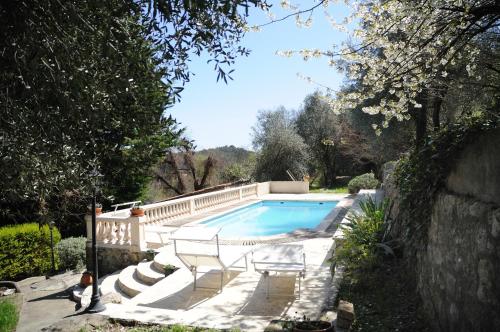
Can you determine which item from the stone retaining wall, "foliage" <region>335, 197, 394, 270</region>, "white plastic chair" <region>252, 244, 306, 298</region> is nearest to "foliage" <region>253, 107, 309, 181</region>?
the stone retaining wall

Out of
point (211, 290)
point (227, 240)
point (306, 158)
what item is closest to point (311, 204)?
point (306, 158)

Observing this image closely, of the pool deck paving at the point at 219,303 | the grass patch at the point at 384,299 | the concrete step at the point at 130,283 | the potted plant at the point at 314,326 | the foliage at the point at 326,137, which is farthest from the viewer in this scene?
the foliage at the point at 326,137

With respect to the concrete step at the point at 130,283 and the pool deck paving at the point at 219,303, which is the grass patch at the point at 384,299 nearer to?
the pool deck paving at the point at 219,303

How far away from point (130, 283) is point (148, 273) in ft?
1.42

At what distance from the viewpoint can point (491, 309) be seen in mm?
3164

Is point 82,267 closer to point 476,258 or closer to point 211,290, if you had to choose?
point 211,290

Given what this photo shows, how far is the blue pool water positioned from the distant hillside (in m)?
9.28

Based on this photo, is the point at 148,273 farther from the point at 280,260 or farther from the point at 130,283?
the point at 280,260

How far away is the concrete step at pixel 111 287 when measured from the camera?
29.6ft

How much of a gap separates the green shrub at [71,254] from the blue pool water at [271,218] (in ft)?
15.0

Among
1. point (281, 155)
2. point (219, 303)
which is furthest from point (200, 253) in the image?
point (281, 155)

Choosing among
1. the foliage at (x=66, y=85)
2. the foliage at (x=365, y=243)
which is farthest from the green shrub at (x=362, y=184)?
the foliage at (x=66, y=85)

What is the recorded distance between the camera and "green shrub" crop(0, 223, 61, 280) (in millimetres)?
12719

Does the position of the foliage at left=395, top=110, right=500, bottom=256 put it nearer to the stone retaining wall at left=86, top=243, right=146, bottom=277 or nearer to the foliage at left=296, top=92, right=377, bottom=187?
the stone retaining wall at left=86, top=243, right=146, bottom=277
